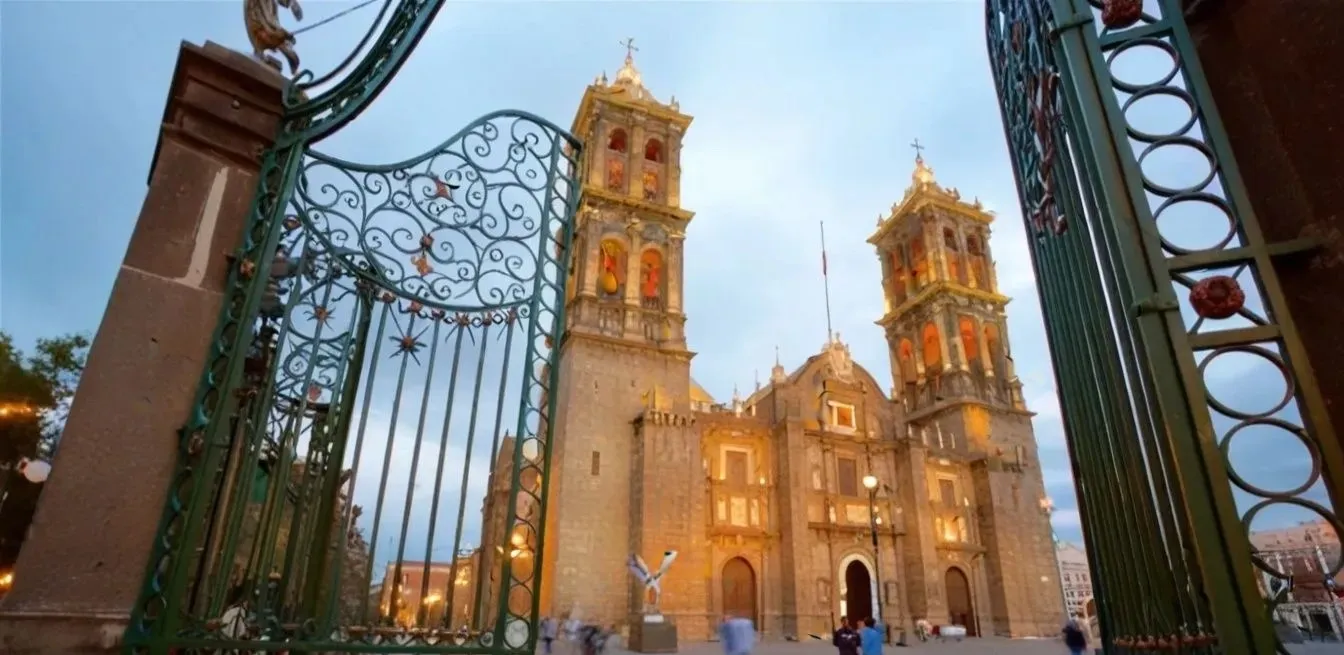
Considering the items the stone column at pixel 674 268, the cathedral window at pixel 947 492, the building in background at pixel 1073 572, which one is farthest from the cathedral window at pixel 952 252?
the building in background at pixel 1073 572

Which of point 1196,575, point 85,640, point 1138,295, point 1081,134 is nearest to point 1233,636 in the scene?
point 1196,575

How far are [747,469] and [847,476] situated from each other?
194 inches

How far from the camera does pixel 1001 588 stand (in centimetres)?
3133

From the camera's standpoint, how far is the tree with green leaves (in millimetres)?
17844

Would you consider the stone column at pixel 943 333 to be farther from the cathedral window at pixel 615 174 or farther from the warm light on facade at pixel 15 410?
the warm light on facade at pixel 15 410

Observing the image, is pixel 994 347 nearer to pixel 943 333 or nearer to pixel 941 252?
pixel 943 333

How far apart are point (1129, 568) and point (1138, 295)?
4.68 ft

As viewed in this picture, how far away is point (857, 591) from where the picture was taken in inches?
1166

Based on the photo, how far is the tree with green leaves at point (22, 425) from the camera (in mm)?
17844

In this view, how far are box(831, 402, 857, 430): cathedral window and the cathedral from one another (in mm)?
99

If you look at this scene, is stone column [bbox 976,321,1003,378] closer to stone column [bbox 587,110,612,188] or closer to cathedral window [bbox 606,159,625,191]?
cathedral window [bbox 606,159,625,191]

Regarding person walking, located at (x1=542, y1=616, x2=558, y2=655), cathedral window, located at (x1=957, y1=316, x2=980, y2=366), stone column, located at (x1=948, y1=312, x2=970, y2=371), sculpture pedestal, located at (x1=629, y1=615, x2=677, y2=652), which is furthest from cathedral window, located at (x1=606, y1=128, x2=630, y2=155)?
person walking, located at (x1=542, y1=616, x2=558, y2=655)

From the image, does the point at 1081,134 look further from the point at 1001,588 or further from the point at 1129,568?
the point at 1001,588

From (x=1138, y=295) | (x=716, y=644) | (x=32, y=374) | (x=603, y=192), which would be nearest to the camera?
(x=1138, y=295)
